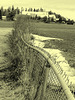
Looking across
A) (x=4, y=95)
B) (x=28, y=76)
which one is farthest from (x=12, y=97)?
(x=28, y=76)

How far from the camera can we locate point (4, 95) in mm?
5441

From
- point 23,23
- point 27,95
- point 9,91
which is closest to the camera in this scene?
point 27,95

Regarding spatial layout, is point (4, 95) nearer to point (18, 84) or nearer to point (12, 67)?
point (18, 84)

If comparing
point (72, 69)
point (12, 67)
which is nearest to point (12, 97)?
point (12, 67)

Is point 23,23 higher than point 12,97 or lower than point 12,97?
higher

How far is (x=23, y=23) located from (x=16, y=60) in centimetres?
614

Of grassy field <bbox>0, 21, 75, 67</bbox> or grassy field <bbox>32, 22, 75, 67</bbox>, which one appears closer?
grassy field <bbox>32, 22, 75, 67</bbox>

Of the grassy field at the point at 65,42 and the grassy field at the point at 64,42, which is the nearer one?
the grassy field at the point at 65,42

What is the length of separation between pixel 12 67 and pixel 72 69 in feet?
9.14

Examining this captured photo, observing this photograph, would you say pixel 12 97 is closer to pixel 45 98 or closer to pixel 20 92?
pixel 20 92

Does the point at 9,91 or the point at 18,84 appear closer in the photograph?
the point at 9,91

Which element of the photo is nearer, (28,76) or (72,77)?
(28,76)

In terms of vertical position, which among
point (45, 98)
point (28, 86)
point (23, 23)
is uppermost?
point (23, 23)

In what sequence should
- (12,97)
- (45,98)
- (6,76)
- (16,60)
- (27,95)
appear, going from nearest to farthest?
(45,98) → (27,95) → (12,97) → (6,76) → (16,60)
